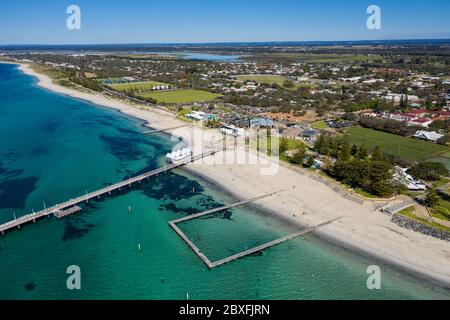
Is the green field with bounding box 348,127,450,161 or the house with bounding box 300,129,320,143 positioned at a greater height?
the house with bounding box 300,129,320,143

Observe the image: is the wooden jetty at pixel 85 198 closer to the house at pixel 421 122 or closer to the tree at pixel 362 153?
the tree at pixel 362 153

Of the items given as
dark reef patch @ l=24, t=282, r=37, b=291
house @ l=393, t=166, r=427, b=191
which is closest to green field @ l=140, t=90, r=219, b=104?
house @ l=393, t=166, r=427, b=191

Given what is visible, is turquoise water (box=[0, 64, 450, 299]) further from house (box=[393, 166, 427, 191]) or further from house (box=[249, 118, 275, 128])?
house (box=[249, 118, 275, 128])

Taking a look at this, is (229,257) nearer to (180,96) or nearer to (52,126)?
(52,126)

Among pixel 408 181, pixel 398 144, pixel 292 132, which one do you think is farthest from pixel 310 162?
pixel 398 144

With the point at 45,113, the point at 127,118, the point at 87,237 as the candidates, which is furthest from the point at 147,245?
the point at 45,113
